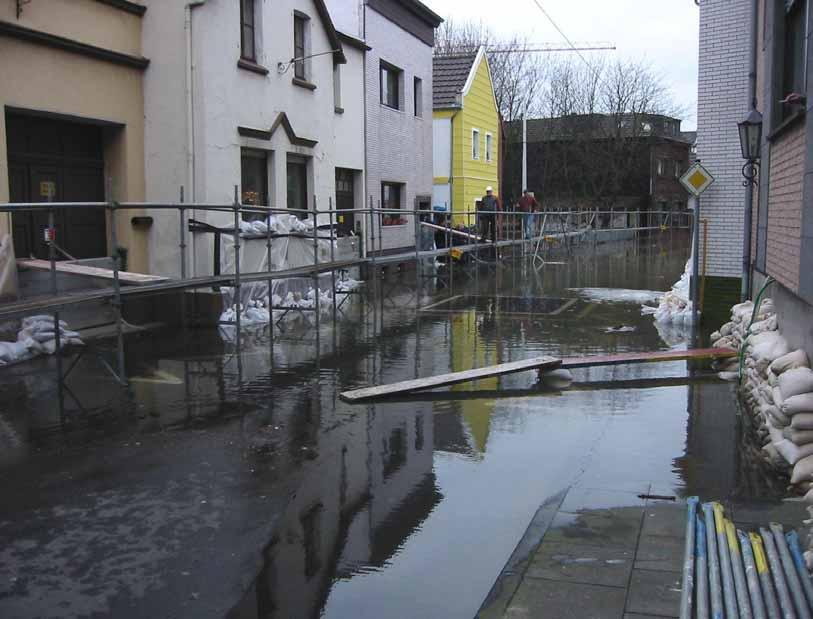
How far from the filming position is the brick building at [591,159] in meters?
54.4

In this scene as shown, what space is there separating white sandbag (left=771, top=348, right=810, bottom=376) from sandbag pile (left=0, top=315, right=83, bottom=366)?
727cm

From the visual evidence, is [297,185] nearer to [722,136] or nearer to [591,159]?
[722,136]

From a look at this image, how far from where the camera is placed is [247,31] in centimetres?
1513

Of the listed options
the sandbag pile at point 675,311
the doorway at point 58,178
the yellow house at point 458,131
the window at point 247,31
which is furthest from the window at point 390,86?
the sandbag pile at point 675,311

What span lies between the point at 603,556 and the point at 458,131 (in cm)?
2566

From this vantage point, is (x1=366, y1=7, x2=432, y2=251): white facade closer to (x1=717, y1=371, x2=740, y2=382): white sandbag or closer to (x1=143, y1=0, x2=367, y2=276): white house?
(x1=143, y1=0, x2=367, y2=276): white house

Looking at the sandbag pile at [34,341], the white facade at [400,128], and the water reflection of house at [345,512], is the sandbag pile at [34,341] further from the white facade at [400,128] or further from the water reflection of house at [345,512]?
the white facade at [400,128]

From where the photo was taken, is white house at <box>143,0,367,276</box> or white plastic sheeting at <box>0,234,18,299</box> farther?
white house at <box>143,0,367,276</box>

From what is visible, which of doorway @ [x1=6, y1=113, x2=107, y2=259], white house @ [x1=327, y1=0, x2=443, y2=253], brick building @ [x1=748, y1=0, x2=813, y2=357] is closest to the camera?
brick building @ [x1=748, y1=0, x2=813, y2=357]

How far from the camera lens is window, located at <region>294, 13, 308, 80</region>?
16938mm

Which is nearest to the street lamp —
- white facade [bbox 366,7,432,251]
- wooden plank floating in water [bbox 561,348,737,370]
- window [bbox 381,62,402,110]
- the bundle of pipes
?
wooden plank floating in water [bbox 561,348,737,370]

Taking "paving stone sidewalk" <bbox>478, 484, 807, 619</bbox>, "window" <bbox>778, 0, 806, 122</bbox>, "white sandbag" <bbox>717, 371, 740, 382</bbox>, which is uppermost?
"window" <bbox>778, 0, 806, 122</bbox>

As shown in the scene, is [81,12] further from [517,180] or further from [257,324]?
[517,180]

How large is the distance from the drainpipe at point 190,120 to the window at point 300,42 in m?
3.77
